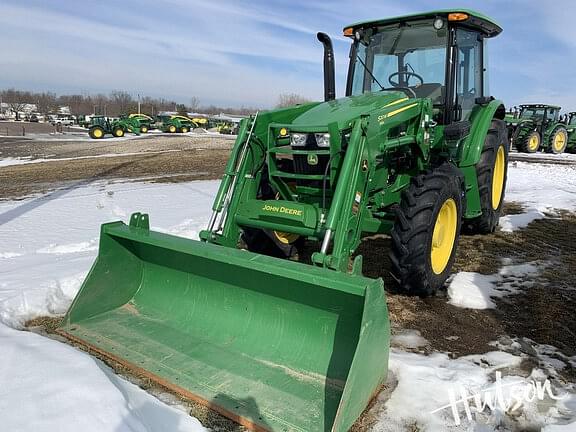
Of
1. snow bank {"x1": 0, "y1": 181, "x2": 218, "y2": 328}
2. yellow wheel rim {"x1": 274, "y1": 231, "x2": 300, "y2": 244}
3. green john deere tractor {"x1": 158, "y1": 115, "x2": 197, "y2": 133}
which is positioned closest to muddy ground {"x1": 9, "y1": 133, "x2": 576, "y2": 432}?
snow bank {"x1": 0, "y1": 181, "x2": 218, "y2": 328}

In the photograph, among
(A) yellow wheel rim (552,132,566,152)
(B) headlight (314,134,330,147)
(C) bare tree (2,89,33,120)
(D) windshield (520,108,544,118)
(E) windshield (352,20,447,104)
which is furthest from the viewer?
(C) bare tree (2,89,33,120)

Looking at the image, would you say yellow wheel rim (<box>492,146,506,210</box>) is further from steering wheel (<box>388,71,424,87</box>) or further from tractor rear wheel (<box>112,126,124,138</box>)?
tractor rear wheel (<box>112,126,124,138</box>)

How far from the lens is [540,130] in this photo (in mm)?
21797

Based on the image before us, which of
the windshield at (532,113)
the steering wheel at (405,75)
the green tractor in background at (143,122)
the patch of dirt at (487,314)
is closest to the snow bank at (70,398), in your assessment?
the patch of dirt at (487,314)

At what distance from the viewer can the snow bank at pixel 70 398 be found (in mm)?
2391

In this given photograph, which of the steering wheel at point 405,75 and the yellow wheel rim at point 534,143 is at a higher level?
the steering wheel at point 405,75

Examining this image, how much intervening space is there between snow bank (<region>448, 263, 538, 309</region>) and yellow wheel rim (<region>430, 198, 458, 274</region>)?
0.26m

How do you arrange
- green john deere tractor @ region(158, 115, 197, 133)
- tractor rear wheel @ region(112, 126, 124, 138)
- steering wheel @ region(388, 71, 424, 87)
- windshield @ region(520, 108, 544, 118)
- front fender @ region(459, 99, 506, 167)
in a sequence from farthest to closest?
green john deere tractor @ region(158, 115, 197, 133) < tractor rear wheel @ region(112, 126, 124, 138) < windshield @ region(520, 108, 544, 118) < front fender @ region(459, 99, 506, 167) < steering wheel @ region(388, 71, 424, 87)

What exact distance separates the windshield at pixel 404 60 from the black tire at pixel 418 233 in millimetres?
1404

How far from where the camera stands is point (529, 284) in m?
4.85

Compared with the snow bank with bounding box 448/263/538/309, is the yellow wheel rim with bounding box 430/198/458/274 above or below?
above

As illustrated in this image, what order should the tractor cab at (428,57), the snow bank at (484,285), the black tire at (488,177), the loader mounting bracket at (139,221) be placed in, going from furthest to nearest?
the black tire at (488,177)
the tractor cab at (428,57)
the snow bank at (484,285)
the loader mounting bracket at (139,221)

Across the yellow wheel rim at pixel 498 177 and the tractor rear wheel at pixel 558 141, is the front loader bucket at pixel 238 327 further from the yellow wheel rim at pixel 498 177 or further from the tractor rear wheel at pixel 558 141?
the tractor rear wheel at pixel 558 141

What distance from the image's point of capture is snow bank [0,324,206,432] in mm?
2391
